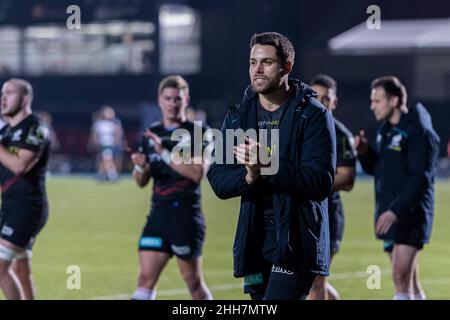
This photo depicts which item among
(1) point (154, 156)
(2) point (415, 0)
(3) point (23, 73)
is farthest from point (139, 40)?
(1) point (154, 156)

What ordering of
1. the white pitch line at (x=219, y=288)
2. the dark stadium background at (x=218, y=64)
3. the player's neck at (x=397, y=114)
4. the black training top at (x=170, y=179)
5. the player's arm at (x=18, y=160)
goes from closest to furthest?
the player's arm at (x=18, y=160) → the black training top at (x=170, y=179) → the player's neck at (x=397, y=114) → the white pitch line at (x=219, y=288) → the dark stadium background at (x=218, y=64)

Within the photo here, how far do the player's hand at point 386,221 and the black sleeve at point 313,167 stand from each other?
3.34 metres

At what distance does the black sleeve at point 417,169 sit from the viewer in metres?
9.73

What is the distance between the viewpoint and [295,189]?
6.08 metres

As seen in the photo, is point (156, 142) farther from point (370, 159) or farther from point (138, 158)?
point (370, 159)

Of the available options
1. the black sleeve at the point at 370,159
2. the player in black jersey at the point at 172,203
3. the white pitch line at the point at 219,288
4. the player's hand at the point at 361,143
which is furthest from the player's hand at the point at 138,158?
the white pitch line at the point at 219,288

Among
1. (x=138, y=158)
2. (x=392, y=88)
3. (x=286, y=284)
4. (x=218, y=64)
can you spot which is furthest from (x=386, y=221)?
(x=218, y=64)

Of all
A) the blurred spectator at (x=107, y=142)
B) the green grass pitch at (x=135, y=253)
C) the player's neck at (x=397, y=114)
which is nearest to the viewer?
the player's neck at (x=397, y=114)

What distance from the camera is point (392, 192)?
398 inches

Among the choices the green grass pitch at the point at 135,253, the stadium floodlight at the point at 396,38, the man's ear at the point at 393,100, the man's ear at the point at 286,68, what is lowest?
the green grass pitch at the point at 135,253

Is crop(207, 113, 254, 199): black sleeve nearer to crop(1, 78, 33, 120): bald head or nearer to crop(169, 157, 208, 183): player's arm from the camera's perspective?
crop(169, 157, 208, 183): player's arm

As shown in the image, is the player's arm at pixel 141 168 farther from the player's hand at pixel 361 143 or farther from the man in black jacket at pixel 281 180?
the man in black jacket at pixel 281 180

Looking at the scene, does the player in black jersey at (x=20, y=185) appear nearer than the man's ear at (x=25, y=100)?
Yes
